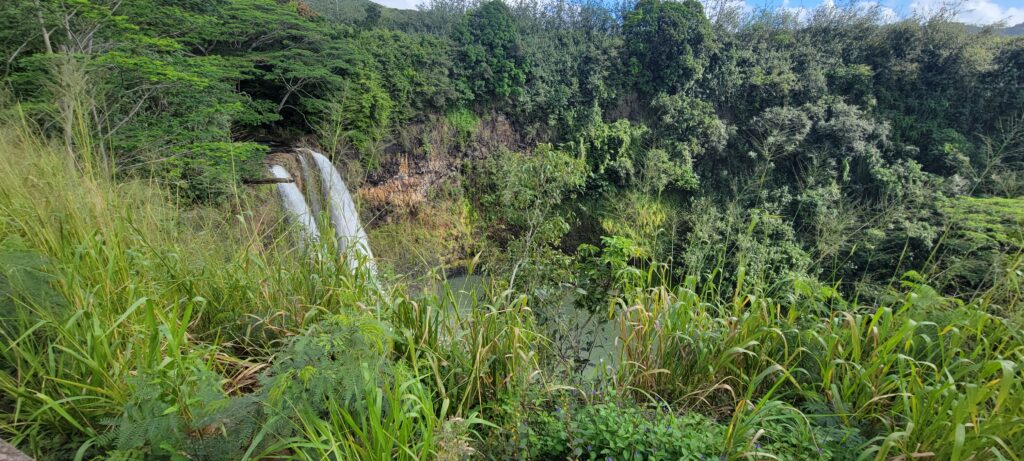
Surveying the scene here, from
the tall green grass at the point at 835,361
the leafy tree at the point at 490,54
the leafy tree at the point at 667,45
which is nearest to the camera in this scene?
the tall green grass at the point at 835,361

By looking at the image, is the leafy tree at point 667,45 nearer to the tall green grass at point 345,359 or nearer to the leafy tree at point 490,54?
the leafy tree at point 490,54

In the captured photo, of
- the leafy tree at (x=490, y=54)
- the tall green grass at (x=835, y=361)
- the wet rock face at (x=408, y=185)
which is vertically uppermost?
the leafy tree at (x=490, y=54)

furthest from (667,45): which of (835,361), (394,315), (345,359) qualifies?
(345,359)

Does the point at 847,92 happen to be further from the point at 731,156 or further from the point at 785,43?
the point at 731,156

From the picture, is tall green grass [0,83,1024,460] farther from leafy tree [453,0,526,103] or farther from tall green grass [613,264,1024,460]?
leafy tree [453,0,526,103]

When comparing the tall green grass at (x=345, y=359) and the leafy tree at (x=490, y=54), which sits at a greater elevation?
the leafy tree at (x=490, y=54)

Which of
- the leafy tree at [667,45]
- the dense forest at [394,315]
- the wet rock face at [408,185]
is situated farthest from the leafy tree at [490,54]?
the dense forest at [394,315]

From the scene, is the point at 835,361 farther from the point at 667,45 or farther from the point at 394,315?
the point at 667,45

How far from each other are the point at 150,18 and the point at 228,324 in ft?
15.1

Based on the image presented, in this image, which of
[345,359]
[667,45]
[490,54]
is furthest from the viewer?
[667,45]

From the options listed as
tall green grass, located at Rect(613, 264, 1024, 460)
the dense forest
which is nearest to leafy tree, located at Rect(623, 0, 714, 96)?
the dense forest

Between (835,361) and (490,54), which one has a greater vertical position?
(490,54)

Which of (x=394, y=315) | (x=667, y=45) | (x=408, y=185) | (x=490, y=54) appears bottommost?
(x=408, y=185)

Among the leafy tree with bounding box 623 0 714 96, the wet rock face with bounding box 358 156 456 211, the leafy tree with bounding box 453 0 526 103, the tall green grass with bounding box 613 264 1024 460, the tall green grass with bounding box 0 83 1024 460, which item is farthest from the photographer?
the leafy tree with bounding box 623 0 714 96
